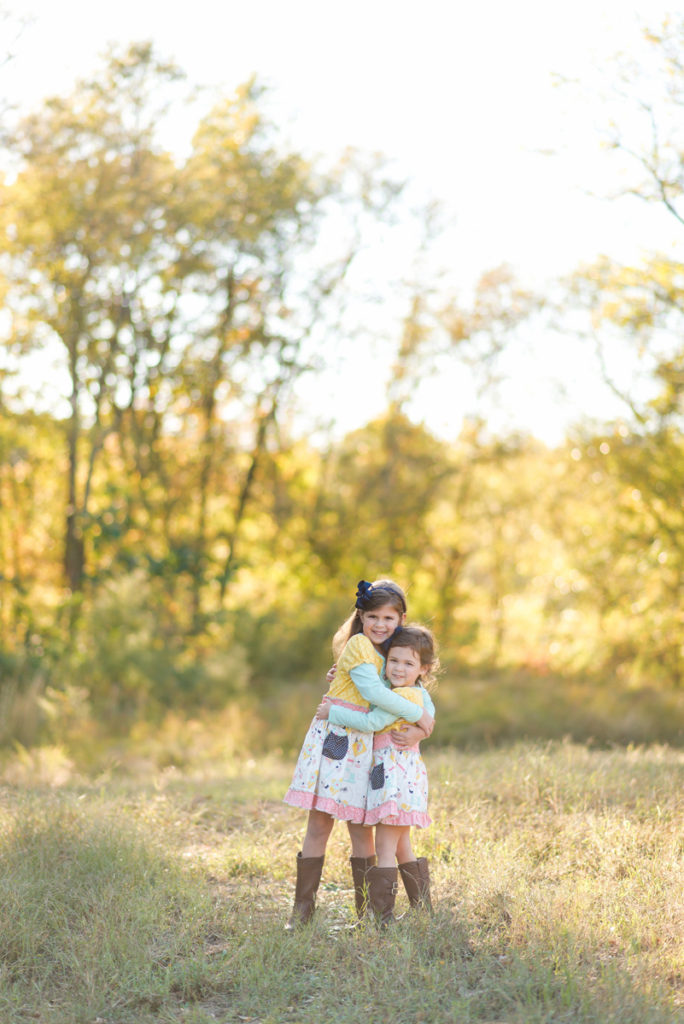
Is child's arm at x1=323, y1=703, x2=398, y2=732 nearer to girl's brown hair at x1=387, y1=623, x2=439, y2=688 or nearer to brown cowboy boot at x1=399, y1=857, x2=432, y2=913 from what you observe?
girl's brown hair at x1=387, y1=623, x2=439, y2=688

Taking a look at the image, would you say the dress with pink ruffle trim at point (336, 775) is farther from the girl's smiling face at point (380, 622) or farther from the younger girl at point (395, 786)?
the girl's smiling face at point (380, 622)

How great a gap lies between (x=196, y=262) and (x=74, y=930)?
1050 centimetres

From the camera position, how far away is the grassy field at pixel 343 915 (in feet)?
10.9

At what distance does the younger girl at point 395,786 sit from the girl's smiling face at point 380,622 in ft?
0.15

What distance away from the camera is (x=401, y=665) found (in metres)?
4.11

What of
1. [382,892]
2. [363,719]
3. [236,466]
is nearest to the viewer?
[382,892]

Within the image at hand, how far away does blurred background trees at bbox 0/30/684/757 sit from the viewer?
11.0 metres

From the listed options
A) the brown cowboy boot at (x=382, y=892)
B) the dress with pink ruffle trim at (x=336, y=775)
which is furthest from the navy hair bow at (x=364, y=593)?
the brown cowboy boot at (x=382, y=892)

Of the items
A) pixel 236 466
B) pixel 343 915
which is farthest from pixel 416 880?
pixel 236 466

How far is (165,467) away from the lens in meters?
13.5

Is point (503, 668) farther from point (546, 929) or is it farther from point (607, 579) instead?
point (546, 929)

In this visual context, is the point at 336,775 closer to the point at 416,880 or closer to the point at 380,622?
the point at 416,880

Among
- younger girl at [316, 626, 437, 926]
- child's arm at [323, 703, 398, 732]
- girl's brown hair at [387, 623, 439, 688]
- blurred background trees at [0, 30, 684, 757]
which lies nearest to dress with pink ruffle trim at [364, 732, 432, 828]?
younger girl at [316, 626, 437, 926]

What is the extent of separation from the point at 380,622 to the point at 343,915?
130cm
